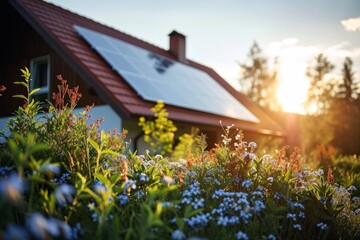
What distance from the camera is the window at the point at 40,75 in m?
11.6

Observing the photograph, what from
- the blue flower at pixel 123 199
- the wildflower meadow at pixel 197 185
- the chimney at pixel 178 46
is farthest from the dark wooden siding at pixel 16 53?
the blue flower at pixel 123 199

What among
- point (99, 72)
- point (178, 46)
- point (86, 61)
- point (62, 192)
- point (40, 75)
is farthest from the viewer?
point (178, 46)

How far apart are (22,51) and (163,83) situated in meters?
4.84

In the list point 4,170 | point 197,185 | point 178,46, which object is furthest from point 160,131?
point 178,46

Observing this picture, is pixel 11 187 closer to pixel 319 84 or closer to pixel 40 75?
pixel 40 75

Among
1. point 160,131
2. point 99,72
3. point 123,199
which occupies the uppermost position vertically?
point 99,72

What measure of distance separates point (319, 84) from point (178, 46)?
90.7 ft

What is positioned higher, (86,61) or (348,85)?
(348,85)

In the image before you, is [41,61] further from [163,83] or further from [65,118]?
[65,118]

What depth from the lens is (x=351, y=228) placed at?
4.10m

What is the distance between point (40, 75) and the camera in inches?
471

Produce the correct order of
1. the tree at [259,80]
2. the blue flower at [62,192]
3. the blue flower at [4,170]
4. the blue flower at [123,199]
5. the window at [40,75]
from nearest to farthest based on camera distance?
the blue flower at [62,192] < the blue flower at [123,199] < the blue flower at [4,170] < the window at [40,75] < the tree at [259,80]

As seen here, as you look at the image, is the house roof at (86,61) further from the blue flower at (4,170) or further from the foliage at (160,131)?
the blue flower at (4,170)

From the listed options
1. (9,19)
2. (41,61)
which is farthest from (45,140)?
(9,19)
